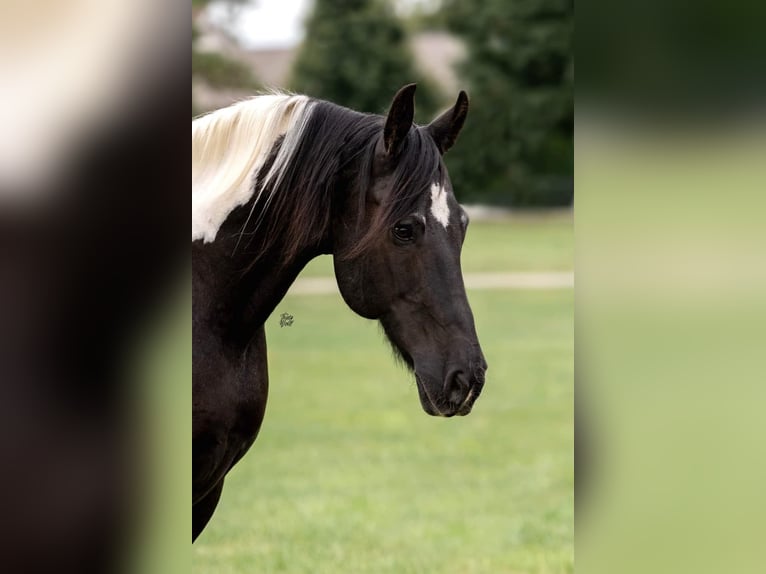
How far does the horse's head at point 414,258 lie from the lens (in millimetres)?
1696

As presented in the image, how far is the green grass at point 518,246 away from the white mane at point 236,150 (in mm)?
13141

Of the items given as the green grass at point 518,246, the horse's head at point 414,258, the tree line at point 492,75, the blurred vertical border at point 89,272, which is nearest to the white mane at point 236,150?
the horse's head at point 414,258

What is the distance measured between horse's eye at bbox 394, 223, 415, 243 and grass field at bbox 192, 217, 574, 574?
35cm

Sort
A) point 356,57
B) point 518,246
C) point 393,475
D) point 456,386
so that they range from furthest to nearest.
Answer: point 356,57 → point 518,246 → point 393,475 → point 456,386

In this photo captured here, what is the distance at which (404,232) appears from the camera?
1728 mm

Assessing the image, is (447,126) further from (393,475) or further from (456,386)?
(393,475)

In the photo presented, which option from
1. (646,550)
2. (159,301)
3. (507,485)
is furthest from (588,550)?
(507,485)

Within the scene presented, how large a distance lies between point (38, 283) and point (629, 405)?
0.54 meters

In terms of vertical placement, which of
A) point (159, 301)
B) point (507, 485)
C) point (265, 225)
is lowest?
point (507, 485)

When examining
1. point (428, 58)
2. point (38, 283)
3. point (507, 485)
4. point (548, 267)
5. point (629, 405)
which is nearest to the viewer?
point (38, 283)

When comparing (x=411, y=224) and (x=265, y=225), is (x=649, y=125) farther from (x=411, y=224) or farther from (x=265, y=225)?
(x=265, y=225)

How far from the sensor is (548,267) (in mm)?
16484

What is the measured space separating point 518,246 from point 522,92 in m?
4.78

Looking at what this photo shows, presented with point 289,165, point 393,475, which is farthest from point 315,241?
point 393,475
